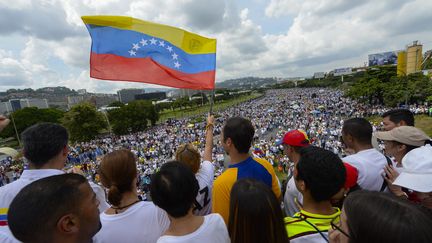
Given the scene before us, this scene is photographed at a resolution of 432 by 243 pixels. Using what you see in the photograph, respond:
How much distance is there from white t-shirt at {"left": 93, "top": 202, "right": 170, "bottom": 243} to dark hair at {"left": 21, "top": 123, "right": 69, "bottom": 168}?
812 millimetres

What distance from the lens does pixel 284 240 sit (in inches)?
58.8

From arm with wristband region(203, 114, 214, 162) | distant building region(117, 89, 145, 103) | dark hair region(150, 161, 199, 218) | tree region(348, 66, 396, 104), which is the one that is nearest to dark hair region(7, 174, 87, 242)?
dark hair region(150, 161, 199, 218)

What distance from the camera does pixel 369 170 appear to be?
2.52 m

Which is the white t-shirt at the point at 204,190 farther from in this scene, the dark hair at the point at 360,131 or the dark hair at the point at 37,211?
the dark hair at the point at 360,131

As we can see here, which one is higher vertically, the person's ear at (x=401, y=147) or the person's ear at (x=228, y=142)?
the person's ear at (x=228, y=142)

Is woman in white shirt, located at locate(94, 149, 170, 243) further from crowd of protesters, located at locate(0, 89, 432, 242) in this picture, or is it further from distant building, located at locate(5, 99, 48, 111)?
distant building, located at locate(5, 99, 48, 111)

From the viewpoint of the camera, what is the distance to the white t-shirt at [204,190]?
8.33ft

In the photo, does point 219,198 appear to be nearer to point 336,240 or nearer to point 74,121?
point 336,240

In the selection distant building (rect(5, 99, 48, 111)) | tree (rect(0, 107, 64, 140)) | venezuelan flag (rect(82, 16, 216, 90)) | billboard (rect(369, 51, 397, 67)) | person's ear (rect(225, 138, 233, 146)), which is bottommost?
tree (rect(0, 107, 64, 140))

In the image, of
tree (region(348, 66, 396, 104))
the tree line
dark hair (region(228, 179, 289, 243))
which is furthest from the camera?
tree (region(348, 66, 396, 104))

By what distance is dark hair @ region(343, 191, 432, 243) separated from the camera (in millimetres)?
958

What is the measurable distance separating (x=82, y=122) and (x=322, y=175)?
40.6 meters

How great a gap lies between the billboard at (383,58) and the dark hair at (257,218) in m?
116

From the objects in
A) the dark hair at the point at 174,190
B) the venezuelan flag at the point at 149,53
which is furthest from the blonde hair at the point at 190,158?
the venezuelan flag at the point at 149,53
